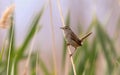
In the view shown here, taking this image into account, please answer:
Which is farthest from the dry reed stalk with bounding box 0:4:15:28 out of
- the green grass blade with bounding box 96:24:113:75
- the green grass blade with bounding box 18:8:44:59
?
the green grass blade with bounding box 96:24:113:75

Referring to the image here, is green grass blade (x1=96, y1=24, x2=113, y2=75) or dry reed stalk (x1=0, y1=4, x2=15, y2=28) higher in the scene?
dry reed stalk (x1=0, y1=4, x2=15, y2=28)

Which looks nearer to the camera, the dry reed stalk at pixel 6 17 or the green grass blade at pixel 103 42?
the dry reed stalk at pixel 6 17

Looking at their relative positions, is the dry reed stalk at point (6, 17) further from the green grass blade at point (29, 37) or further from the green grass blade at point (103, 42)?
the green grass blade at point (103, 42)

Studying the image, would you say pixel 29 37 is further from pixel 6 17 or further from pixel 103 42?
pixel 103 42

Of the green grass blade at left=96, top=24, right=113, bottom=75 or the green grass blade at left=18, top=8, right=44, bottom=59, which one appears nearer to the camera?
the green grass blade at left=18, top=8, right=44, bottom=59

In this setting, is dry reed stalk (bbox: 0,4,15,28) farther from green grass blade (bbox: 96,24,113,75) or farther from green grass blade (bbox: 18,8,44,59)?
green grass blade (bbox: 96,24,113,75)

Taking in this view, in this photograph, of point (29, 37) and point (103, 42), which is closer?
point (29, 37)

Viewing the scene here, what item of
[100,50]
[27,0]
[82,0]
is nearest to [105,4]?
[82,0]

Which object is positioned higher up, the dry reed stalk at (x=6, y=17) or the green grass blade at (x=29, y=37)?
the dry reed stalk at (x=6, y=17)

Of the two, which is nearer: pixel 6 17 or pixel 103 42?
pixel 6 17

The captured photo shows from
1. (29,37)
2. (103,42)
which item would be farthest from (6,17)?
(103,42)

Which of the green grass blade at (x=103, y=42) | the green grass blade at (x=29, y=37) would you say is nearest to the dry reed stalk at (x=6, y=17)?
the green grass blade at (x=29, y=37)
